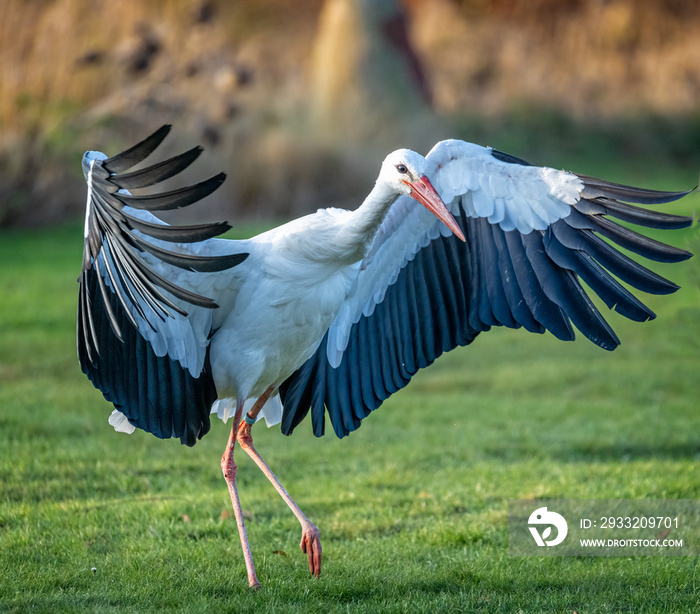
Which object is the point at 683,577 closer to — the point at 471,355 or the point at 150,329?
the point at 150,329

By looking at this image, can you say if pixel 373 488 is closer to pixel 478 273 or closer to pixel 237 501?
pixel 237 501

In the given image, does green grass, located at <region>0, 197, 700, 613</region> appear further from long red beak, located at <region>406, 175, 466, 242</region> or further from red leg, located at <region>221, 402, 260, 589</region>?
long red beak, located at <region>406, 175, 466, 242</region>

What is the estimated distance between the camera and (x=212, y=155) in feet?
56.1

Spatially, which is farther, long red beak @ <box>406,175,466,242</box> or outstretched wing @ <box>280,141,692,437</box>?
outstretched wing @ <box>280,141,692,437</box>

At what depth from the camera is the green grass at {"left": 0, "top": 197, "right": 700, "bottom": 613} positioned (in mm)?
4801

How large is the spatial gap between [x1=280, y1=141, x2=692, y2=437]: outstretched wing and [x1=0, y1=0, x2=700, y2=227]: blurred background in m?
10.8

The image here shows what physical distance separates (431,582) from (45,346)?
639 centimetres

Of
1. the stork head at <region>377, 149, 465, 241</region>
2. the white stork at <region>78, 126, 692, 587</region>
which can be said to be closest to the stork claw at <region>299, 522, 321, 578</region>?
the white stork at <region>78, 126, 692, 587</region>

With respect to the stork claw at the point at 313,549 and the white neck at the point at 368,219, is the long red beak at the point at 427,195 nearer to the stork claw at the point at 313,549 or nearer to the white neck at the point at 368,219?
the white neck at the point at 368,219

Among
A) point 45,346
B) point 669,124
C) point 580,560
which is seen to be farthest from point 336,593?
point 669,124

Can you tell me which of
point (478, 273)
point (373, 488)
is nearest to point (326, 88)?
point (373, 488)

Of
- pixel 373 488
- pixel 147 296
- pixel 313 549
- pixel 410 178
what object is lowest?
pixel 313 549

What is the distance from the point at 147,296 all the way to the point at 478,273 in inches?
72.1

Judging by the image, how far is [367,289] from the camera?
5555 millimetres
